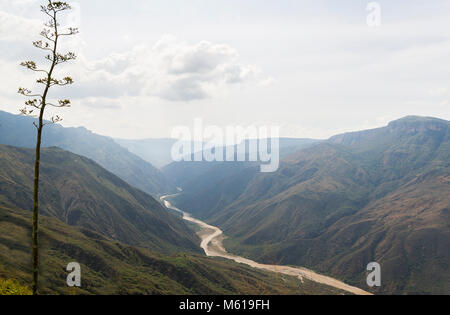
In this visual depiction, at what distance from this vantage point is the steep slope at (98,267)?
6242cm

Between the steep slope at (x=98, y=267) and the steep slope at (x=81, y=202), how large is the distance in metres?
43.3

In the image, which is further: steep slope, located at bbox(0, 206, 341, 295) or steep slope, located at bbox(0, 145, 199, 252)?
steep slope, located at bbox(0, 145, 199, 252)

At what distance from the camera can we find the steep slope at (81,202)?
144 metres

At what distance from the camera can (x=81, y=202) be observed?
521ft

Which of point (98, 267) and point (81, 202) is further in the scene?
point (81, 202)

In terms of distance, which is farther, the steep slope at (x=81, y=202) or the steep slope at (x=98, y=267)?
the steep slope at (x=81, y=202)

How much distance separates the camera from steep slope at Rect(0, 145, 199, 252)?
14412cm

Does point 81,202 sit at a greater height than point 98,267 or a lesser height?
greater

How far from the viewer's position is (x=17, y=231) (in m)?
78.4

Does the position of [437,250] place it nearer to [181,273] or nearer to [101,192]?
[181,273]

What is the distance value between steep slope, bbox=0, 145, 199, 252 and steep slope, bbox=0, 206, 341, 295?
43278mm

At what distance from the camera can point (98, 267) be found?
3091 inches

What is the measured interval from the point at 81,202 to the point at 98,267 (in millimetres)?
91643
